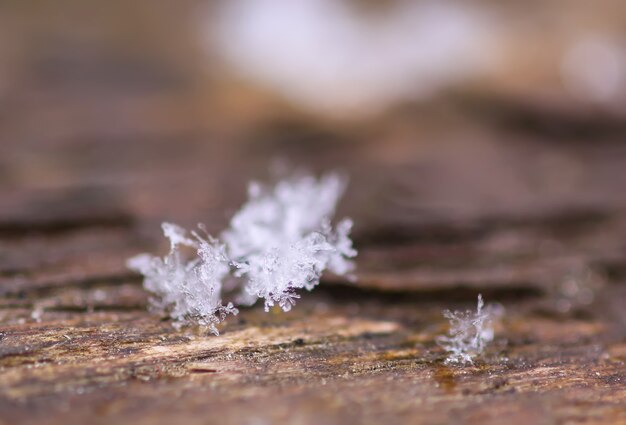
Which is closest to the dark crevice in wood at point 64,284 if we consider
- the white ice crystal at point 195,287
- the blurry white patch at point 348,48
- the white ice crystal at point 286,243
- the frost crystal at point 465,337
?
the white ice crystal at point 195,287

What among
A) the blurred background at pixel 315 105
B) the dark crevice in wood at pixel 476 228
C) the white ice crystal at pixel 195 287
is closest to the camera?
the white ice crystal at pixel 195 287

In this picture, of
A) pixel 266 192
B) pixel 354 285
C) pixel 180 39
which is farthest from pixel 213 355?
pixel 180 39

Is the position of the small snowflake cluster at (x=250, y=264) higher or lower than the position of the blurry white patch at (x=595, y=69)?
lower

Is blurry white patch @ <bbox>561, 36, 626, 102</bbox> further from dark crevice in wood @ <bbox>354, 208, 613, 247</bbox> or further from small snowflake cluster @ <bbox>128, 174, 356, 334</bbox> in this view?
small snowflake cluster @ <bbox>128, 174, 356, 334</bbox>

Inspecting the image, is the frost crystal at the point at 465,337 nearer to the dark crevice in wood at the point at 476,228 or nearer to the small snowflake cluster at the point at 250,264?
the small snowflake cluster at the point at 250,264

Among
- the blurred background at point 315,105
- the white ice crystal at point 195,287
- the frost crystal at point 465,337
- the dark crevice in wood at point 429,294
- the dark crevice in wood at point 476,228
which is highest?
the blurred background at point 315,105

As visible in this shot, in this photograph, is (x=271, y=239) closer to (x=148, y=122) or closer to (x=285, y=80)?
(x=148, y=122)

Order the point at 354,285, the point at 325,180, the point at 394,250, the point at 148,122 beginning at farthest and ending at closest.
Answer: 1. the point at 148,122
2. the point at 325,180
3. the point at 394,250
4. the point at 354,285

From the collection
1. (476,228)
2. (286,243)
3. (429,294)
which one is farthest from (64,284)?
(476,228)

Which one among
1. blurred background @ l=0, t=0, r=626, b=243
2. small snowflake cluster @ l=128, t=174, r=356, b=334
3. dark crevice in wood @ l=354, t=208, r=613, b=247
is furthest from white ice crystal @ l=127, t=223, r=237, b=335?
dark crevice in wood @ l=354, t=208, r=613, b=247
